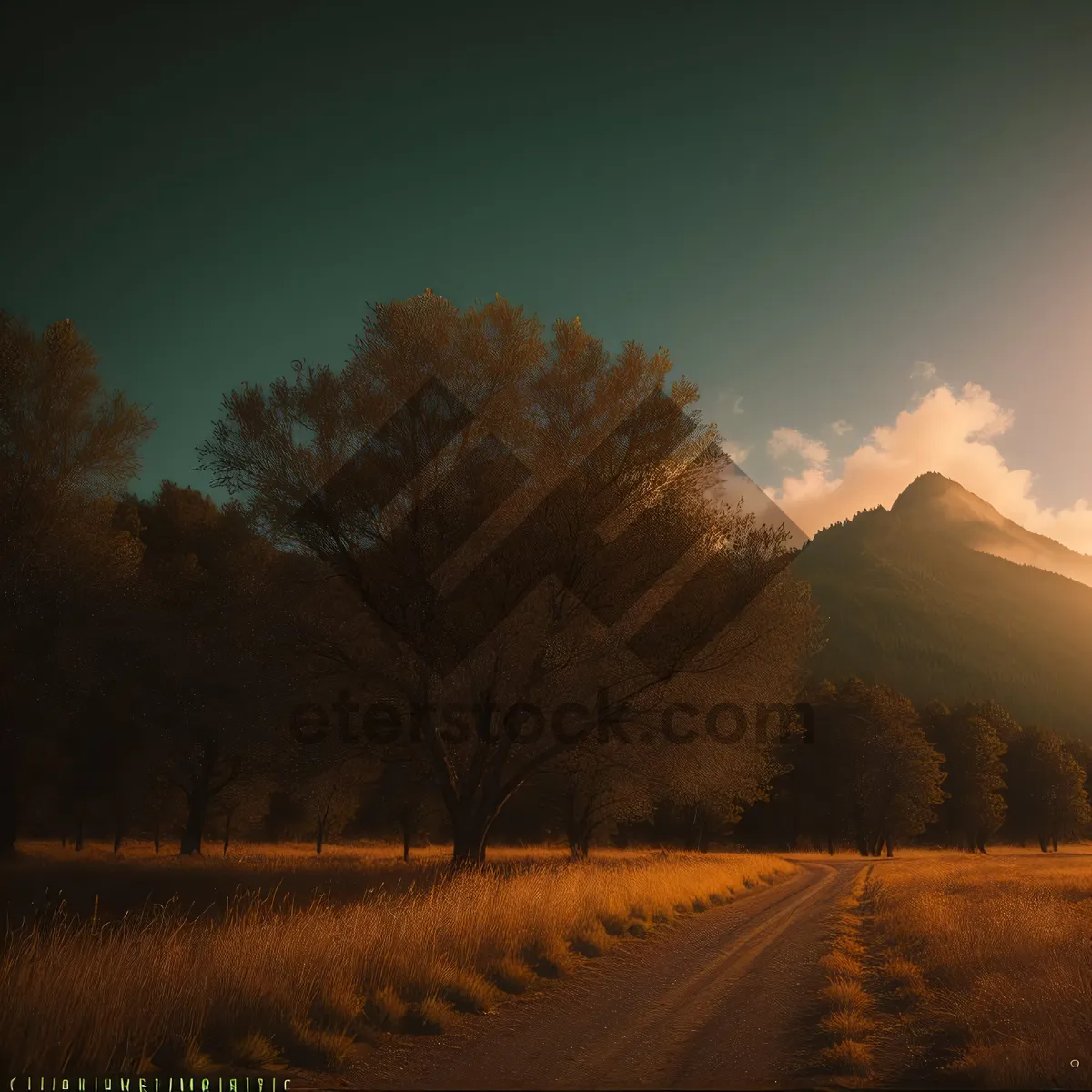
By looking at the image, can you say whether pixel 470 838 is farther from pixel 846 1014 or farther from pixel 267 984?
pixel 846 1014

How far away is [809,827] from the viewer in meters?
59.7

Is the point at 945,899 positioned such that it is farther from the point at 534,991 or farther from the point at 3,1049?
the point at 3,1049

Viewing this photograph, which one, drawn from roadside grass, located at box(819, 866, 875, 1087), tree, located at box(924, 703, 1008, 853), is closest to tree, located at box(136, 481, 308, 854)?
roadside grass, located at box(819, 866, 875, 1087)

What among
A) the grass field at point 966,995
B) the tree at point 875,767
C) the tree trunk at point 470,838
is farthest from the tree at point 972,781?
the tree trunk at point 470,838

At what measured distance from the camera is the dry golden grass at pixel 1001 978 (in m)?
5.08

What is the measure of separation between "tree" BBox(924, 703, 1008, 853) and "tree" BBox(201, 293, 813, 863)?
1921 inches

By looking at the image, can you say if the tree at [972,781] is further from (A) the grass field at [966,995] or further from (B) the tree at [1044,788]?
(A) the grass field at [966,995]

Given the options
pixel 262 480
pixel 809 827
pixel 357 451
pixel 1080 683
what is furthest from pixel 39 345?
pixel 1080 683

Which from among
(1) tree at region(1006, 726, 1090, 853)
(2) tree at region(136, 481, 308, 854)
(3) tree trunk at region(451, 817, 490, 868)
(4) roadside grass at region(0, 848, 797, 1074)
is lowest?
(1) tree at region(1006, 726, 1090, 853)

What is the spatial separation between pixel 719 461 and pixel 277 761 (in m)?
13.5

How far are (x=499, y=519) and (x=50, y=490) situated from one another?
11455 mm

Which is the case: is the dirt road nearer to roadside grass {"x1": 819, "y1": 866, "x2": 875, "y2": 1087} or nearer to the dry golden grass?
roadside grass {"x1": 819, "y1": 866, "x2": 875, "y2": 1087}

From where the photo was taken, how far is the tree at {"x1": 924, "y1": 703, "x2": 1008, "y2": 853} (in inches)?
2099

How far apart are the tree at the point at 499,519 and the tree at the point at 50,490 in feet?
15.4
